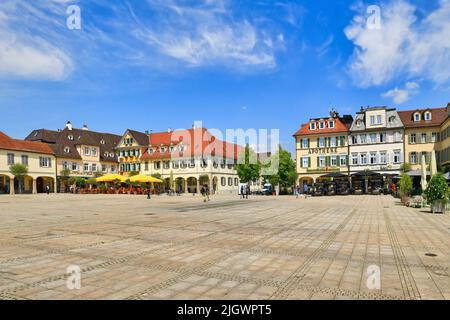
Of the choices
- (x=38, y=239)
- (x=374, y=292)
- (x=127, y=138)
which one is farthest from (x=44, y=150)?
(x=374, y=292)

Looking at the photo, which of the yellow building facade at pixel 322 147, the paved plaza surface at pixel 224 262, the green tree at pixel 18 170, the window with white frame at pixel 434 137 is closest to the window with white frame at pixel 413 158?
the window with white frame at pixel 434 137

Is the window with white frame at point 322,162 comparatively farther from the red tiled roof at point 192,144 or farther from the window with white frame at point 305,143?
the red tiled roof at point 192,144

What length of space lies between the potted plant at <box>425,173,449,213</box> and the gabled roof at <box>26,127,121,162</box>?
195 feet

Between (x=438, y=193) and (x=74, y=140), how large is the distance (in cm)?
6401

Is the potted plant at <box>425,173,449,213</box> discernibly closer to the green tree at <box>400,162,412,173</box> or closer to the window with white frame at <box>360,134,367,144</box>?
the green tree at <box>400,162,412,173</box>

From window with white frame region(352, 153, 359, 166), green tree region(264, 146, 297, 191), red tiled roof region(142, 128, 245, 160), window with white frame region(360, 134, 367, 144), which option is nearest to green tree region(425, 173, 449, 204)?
green tree region(264, 146, 297, 191)

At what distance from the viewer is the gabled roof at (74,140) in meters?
62.0

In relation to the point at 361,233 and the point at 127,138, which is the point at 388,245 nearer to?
the point at 361,233

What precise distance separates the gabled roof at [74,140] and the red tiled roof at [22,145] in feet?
6.94

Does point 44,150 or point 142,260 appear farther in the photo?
point 44,150

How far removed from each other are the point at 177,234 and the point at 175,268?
159 inches

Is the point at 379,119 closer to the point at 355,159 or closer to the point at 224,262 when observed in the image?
the point at 355,159

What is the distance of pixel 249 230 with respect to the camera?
1115 cm

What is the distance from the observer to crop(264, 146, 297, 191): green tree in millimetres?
47438
